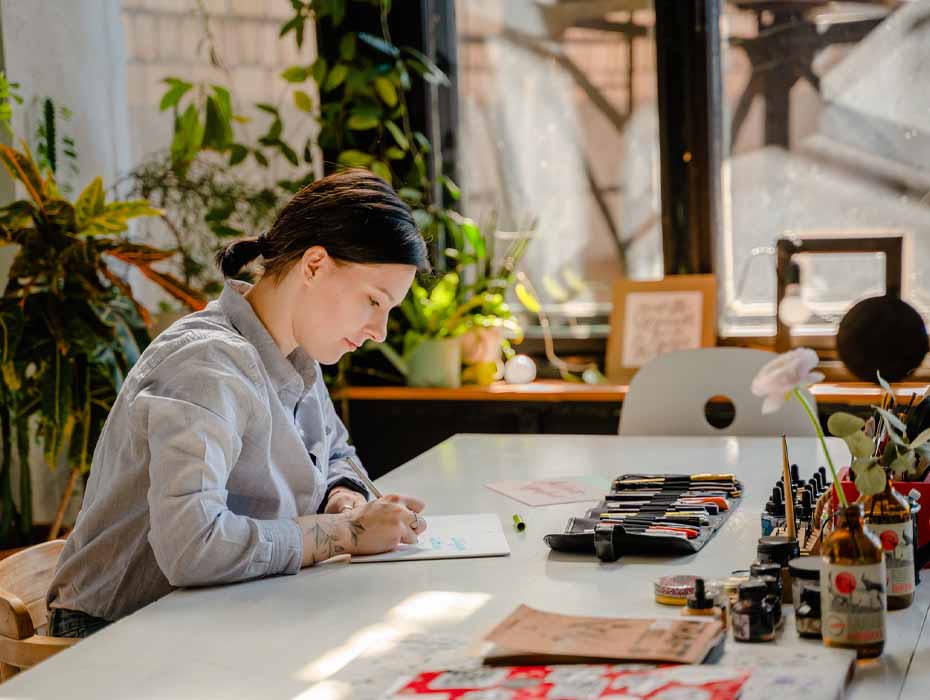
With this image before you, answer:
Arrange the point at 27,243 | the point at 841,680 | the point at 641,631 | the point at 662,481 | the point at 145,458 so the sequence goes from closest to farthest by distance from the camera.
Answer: the point at 841,680 → the point at 641,631 → the point at 145,458 → the point at 662,481 → the point at 27,243

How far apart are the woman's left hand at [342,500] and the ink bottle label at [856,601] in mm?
921

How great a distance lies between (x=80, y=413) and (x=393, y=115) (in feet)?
4.57

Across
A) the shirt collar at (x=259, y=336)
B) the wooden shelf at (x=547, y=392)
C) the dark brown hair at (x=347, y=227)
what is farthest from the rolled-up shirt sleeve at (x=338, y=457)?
the wooden shelf at (x=547, y=392)

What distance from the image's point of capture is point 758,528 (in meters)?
1.80

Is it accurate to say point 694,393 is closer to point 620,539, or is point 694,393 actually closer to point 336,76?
point 620,539

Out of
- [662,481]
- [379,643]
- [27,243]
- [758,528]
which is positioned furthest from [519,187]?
[379,643]

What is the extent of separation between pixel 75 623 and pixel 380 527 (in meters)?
0.45

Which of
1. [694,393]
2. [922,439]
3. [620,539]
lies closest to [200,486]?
[620,539]

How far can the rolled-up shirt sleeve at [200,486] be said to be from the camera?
1.54 m

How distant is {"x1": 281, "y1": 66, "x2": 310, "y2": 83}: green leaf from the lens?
375 cm

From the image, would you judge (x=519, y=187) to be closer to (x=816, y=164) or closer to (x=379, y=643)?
(x=816, y=164)

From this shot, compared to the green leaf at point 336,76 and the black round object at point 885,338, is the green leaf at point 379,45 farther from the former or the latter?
the black round object at point 885,338

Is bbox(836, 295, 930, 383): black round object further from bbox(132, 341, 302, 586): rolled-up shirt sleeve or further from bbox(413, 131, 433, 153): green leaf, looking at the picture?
bbox(132, 341, 302, 586): rolled-up shirt sleeve

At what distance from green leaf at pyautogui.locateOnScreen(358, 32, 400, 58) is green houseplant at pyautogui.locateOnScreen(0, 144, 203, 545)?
39.0 inches
